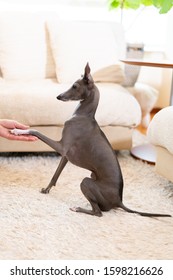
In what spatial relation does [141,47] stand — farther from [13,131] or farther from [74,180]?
[13,131]

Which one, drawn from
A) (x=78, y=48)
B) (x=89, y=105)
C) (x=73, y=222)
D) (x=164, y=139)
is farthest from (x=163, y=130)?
(x=78, y=48)

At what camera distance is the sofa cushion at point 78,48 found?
278 cm

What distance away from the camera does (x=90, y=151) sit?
1778 mm

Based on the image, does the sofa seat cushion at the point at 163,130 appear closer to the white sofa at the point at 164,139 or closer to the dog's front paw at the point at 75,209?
the white sofa at the point at 164,139

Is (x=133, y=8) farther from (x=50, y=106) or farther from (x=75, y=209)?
(x=75, y=209)

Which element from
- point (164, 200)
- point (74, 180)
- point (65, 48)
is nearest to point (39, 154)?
point (74, 180)

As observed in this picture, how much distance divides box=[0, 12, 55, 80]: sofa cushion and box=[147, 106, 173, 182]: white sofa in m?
1.09

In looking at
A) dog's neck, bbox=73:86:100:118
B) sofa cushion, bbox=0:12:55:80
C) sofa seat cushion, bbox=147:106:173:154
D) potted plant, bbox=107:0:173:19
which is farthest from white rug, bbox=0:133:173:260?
potted plant, bbox=107:0:173:19

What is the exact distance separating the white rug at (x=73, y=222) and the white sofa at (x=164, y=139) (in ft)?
0.43

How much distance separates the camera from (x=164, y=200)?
200cm

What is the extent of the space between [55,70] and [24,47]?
265mm

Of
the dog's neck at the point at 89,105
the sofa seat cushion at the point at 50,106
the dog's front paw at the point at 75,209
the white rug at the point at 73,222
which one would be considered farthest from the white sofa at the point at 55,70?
the dog's front paw at the point at 75,209
